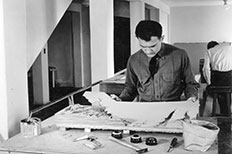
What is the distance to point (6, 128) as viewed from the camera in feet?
3.77

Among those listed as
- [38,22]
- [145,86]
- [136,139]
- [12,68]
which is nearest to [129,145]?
[136,139]

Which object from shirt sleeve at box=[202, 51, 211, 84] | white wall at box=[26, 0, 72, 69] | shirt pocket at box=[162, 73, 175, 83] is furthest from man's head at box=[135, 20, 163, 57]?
white wall at box=[26, 0, 72, 69]

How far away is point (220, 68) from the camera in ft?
4.84

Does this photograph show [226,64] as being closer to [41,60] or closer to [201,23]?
[201,23]

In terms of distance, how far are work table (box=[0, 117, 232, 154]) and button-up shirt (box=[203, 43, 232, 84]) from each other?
34cm

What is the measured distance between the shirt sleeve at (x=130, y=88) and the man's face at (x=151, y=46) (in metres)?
0.15

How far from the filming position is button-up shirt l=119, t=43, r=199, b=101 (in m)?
1.57

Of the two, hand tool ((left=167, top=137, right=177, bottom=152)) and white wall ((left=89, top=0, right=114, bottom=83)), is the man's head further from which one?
white wall ((left=89, top=0, right=114, bottom=83))

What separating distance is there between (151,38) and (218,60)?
1.03 feet

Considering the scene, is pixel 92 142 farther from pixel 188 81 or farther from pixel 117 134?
pixel 188 81

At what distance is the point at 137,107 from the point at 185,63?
468 millimetres

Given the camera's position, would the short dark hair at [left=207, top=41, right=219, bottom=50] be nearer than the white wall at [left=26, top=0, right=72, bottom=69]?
No

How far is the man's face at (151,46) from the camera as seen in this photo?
4.89 feet

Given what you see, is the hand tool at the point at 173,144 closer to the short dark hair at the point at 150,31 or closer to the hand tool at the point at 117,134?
the hand tool at the point at 117,134
